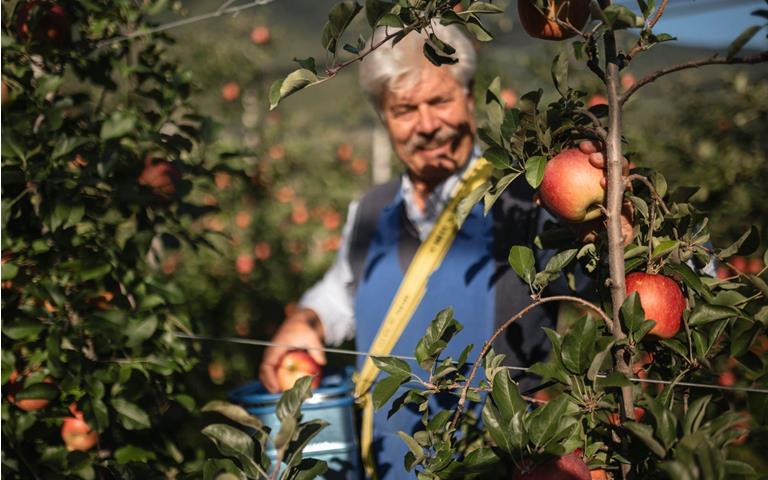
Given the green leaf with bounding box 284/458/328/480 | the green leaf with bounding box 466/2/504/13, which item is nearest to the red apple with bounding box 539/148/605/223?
the green leaf with bounding box 466/2/504/13

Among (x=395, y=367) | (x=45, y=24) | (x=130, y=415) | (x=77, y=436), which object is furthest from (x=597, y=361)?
(x=45, y=24)

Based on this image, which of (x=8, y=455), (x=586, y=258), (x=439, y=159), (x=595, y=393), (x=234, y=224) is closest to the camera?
(x=595, y=393)

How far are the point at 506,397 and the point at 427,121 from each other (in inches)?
35.5

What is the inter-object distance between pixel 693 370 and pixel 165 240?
1.07m

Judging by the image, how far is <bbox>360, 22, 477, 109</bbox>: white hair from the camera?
1630 mm

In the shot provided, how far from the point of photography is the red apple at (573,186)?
923mm

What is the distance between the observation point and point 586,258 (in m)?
1.02

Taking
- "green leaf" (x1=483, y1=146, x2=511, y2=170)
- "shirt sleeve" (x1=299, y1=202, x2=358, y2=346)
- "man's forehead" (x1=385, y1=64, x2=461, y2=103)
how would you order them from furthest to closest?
"shirt sleeve" (x1=299, y1=202, x2=358, y2=346) < "man's forehead" (x1=385, y1=64, x2=461, y2=103) < "green leaf" (x1=483, y1=146, x2=511, y2=170)

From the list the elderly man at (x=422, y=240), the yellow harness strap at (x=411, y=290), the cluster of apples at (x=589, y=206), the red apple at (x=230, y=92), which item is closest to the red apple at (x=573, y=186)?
the cluster of apples at (x=589, y=206)

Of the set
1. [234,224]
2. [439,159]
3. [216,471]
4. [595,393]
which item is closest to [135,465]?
[216,471]

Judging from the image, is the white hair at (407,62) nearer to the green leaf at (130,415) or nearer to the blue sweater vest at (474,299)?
the blue sweater vest at (474,299)

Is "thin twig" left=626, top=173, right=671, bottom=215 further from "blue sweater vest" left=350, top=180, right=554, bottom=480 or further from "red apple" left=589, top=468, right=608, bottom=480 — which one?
"blue sweater vest" left=350, top=180, right=554, bottom=480

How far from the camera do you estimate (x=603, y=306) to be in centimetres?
97

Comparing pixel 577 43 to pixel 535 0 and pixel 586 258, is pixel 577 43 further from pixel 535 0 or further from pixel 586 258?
pixel 586 258
